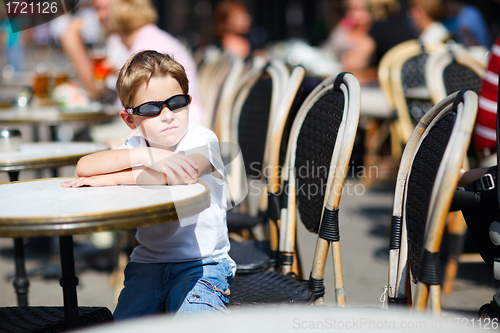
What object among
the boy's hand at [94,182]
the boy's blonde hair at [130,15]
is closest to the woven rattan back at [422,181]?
the boy's hand at [94,182]

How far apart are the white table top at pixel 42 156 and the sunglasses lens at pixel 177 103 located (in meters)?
0.58

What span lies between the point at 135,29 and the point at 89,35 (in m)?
2.98

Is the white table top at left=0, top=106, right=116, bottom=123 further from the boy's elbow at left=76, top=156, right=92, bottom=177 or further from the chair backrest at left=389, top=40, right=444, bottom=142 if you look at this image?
the chair backrest at left=389, top=40, right=444, bottom=142

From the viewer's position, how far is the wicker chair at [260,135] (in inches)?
72.7

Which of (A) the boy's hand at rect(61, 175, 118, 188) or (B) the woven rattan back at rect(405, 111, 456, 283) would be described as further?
(A) the boy's hand at rect(61, 175, 118, 188)

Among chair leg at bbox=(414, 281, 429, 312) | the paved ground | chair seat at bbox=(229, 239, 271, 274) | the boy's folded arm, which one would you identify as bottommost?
the paved ground

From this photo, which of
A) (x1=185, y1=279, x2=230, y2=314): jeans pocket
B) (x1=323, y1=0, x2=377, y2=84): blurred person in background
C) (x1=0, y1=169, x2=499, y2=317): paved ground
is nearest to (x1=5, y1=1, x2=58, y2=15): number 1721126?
(x1=0, y1=169, x2=499, y2=317): paved ground

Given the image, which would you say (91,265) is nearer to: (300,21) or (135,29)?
(135,29)

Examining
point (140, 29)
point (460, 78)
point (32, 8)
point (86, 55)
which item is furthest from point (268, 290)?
point (86, 55)

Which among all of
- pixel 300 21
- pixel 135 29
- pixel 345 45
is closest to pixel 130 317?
pixel 135 29

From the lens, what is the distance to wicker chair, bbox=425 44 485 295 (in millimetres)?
2693

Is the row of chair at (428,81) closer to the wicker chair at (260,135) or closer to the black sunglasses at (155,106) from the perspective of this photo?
the wicker chair at (260,135)

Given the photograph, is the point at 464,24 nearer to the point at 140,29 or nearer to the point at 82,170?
the point at 140,29

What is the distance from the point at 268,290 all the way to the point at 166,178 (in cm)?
50
